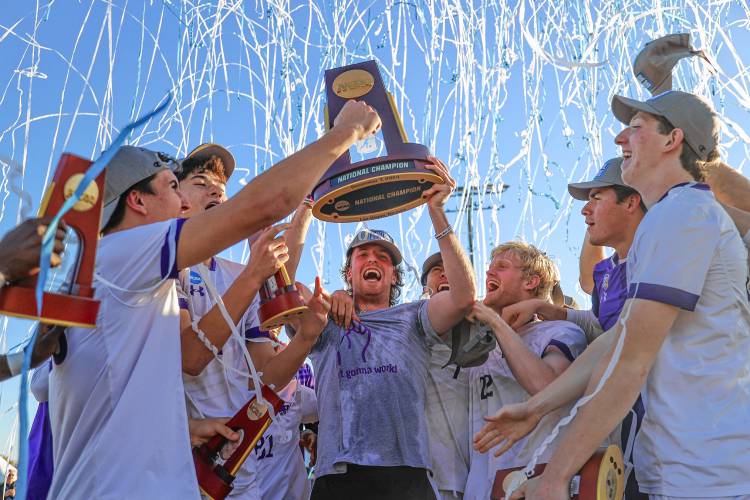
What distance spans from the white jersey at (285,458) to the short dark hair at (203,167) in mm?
1265

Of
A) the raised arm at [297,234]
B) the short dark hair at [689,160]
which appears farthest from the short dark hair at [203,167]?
the short dark hair at [689,160]

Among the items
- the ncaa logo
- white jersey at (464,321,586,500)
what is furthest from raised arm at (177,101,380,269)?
white jersey at (464,321,586,500)

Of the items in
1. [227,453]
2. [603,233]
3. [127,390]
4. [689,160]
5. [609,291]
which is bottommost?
[227,453]

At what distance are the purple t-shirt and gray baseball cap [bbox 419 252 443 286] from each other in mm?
1216

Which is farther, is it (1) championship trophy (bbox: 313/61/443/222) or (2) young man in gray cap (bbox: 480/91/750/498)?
(1) championship trophy (bbox: 313/61/443/222)

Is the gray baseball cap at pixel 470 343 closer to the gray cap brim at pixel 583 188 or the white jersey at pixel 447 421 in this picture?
the white jersey at pixel 447 421

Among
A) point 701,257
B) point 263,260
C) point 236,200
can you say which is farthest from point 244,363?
point 701,257

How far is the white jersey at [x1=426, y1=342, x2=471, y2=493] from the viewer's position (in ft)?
13.3

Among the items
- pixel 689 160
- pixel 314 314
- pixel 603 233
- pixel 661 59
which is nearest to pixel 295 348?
pixel 314 314

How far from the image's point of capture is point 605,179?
4.36 m

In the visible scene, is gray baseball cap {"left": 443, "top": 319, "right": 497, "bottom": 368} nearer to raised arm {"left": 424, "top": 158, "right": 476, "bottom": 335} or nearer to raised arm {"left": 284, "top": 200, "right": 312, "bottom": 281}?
raised arm {"left": 424, "top": 158, "right": 476, "bottom": 335}

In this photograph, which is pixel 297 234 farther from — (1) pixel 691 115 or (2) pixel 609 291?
(1) pixel 691 115

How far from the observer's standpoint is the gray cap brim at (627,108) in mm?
3092

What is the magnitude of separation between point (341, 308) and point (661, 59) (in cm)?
208
